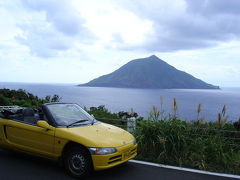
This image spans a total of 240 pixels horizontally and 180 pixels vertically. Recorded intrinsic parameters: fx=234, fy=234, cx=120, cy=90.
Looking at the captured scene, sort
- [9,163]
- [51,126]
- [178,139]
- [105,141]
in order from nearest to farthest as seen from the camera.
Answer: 1. [105,141]
2. [51,126]
3. [9,163]
4. [178,139]

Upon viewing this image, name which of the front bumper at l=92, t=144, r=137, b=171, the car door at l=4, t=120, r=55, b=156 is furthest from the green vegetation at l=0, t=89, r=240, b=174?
the car door at l=4, t=120, r=55, b=156

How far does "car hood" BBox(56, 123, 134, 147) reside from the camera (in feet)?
14.9

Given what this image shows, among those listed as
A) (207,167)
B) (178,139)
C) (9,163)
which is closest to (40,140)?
(9,163)

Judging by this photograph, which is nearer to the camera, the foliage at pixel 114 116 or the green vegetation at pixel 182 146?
the green vegetation at pixel 182 146

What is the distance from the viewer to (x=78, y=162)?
464 cm

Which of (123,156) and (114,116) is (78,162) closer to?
(123,156)

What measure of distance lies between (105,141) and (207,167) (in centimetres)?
263

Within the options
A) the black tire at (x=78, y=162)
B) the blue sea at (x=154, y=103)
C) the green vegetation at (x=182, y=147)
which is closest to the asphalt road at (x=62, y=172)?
the black tire at (x=78, y=162)

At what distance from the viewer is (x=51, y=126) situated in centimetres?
500

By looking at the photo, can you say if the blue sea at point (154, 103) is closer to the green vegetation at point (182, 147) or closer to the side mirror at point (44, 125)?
the green vegetation at point (182, 147)

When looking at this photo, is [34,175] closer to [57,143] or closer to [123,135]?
[57,143]

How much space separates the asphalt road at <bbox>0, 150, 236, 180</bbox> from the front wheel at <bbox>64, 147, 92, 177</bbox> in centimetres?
17

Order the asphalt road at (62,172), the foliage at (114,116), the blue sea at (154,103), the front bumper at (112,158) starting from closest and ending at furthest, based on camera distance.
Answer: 1. the front bumper at (112,158)
2. the asphalt road at (62,172)
3. the foliage at (114,116)
4. the blue sea at (154,103)

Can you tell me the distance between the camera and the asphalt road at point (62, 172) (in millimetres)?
4675
